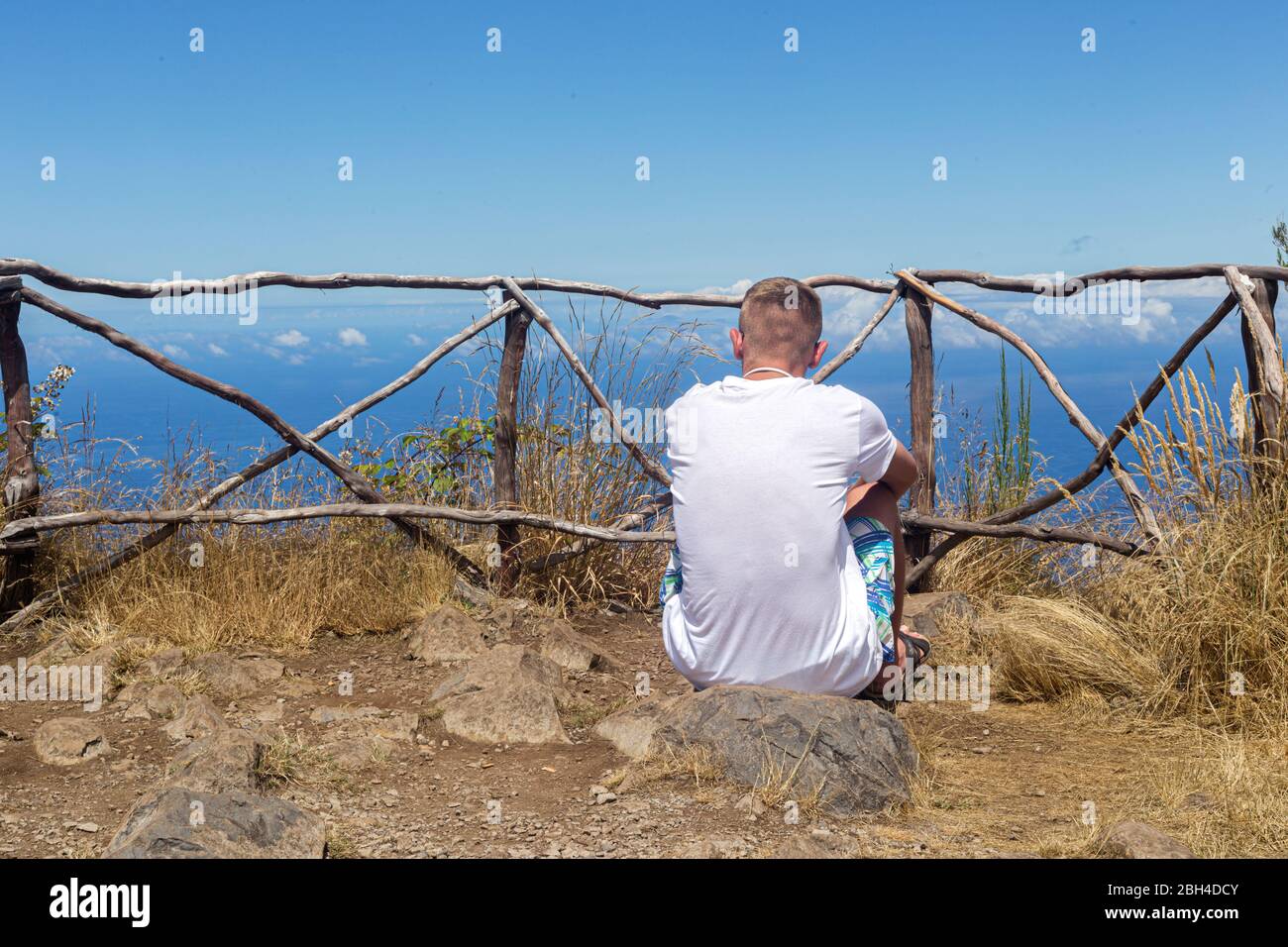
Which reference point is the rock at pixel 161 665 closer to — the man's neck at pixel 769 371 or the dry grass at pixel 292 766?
the dry grass at pixel 292 766

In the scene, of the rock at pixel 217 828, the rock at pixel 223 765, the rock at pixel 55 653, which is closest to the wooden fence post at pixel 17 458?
the rock at pixel 55 653

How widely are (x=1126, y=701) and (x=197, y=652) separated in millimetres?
3708

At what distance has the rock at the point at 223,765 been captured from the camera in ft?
10.6

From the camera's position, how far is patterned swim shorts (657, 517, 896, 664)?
3523mm

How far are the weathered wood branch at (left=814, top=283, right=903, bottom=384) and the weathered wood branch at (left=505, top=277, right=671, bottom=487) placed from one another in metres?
0.98

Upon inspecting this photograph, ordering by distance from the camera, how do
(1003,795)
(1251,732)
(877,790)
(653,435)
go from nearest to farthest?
1. (877,790)
2. (1003,795)
3. (1251,732)
4. (653,435)

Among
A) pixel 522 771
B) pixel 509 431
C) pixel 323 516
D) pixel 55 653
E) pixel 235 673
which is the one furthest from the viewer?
pixel 509 431

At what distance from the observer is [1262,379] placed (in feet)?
15.4

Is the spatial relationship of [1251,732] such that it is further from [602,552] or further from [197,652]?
[197,652]

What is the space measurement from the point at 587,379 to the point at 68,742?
2866mm

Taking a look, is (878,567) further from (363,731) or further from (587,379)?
(587,379)

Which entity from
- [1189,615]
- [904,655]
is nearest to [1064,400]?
[1189,615]

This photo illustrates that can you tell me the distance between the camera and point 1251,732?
3900mm
